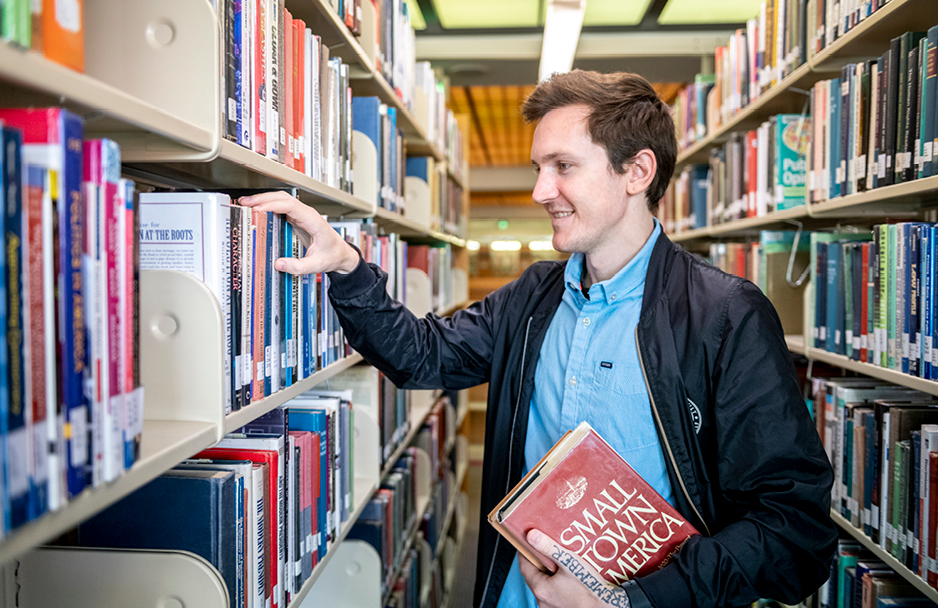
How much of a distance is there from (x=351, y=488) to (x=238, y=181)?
801mm

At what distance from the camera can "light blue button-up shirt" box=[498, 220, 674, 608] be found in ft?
3.99

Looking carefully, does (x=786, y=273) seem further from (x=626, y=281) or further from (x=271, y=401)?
(x=271, y=401)

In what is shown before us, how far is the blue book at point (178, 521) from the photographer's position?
0.87m

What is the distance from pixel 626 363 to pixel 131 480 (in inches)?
35.1

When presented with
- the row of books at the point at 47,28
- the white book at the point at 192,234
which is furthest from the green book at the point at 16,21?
the white book at the point at 192,234

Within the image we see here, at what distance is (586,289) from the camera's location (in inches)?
56.8

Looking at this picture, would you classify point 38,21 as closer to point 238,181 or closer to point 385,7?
point 238,181

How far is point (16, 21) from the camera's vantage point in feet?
1.61

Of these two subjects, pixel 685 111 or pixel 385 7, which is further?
pixel 685 111

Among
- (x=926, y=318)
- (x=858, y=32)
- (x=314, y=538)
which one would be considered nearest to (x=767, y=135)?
(x=858, y=32)

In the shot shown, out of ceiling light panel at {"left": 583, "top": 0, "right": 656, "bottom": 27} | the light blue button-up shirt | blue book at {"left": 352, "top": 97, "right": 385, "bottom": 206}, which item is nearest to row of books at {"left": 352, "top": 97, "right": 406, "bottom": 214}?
blue book at {"left": 352, "top": 97, "right": 385, "bottom": 206}

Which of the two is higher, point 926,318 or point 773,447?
point 926,318

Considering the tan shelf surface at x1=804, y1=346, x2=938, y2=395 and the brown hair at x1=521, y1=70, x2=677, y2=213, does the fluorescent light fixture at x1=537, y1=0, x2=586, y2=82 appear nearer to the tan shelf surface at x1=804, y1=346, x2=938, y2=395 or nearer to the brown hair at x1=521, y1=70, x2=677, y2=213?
the brown hair at x1=521, y1=70, x2=677, y2=213

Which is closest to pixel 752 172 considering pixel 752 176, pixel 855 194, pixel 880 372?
pixel 752 176
